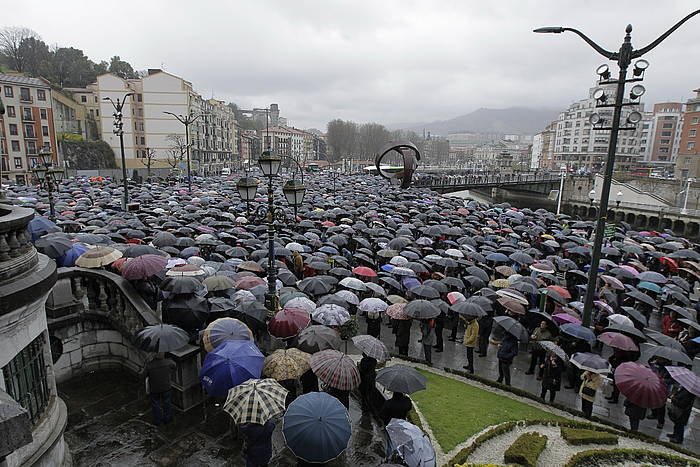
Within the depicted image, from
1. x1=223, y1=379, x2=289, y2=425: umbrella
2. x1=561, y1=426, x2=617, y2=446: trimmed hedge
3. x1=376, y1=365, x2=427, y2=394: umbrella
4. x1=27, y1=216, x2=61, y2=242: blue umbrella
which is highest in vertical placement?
x1=27, y1=216, x2=61, y2=242: blue umbrella

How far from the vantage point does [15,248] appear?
192 inches

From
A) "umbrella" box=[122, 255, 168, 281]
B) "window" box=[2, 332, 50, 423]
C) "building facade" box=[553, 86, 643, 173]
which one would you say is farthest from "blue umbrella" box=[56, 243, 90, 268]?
"building facade" box=[553, 86, 643, 173]

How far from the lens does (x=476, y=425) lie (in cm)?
805

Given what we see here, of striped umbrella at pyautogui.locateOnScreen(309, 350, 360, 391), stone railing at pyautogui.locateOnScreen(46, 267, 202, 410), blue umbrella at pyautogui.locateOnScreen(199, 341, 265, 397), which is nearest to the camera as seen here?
blue umbrella at pyautogui.locateOnScreen(199, 341, 265, 397)

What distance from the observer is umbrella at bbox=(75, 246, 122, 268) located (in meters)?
9.59

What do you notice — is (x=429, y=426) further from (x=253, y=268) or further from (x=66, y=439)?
(x=253, y=268)

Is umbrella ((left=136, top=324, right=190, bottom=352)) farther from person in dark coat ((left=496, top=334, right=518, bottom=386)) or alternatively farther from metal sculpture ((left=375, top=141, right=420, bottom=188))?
person in dark coat ((left=496, top=334, right=518, bottom=386))

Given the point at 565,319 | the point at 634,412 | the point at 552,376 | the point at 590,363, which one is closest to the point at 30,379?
the point at 590,363

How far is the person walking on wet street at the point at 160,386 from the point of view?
23.6 ft

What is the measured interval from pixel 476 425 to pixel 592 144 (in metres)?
129

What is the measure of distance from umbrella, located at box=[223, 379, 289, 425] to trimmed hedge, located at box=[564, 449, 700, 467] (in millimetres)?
5129

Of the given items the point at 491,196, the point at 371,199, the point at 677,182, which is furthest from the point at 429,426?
the point at 491,196

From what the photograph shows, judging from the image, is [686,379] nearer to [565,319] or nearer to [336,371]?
[565,319]

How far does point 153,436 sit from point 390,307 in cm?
580
